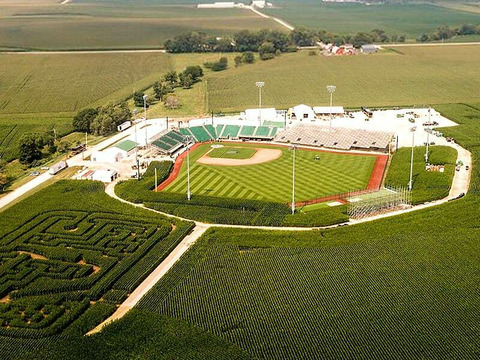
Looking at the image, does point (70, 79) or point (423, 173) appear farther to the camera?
point (70, 79)

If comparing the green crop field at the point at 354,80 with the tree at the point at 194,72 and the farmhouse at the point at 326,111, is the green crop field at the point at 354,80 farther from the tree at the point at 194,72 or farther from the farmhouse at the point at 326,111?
the farmhouse at the point at 326,111

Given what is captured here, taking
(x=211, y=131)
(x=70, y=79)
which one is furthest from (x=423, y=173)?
(x=70, y=79)

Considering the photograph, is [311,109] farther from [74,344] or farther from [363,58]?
[74,344]

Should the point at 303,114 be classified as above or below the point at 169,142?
below

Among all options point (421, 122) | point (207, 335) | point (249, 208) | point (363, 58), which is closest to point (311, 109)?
point (421, 122)

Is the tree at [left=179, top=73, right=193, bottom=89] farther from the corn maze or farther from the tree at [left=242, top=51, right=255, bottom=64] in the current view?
the corn maze

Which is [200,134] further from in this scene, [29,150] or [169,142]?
[29,150]

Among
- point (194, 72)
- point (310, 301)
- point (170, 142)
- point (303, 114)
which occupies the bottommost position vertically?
point (303, 114)
